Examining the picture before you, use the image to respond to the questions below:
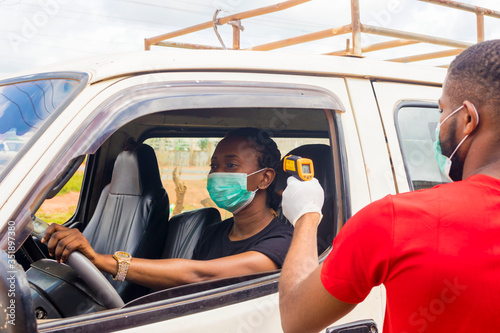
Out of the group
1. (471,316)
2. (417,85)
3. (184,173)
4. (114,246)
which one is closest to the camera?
(471,316)

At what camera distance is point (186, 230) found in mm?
2787

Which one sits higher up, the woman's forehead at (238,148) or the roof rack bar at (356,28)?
the roof rack bar at (356,28)

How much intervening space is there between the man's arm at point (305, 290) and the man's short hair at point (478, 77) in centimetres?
56

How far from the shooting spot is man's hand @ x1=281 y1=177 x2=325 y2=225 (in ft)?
5.38

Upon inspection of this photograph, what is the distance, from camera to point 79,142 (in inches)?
53.8

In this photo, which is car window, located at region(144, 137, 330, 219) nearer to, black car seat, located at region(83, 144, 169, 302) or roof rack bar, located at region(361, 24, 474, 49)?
black car seat, located at region(83, 144, 169, 302)

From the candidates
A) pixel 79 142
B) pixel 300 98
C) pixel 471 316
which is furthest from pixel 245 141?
pixel 471 316

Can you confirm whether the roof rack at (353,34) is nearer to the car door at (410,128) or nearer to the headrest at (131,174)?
the car door at (410,128)

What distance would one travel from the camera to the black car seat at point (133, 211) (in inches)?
105

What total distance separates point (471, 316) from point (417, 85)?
1.34 meters

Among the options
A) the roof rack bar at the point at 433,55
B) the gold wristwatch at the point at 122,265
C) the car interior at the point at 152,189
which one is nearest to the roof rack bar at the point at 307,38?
the car interior at the point at 152,189

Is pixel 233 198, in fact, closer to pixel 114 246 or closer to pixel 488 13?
pixel 114 246

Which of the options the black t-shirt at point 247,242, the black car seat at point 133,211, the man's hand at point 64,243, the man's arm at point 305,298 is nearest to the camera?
the man's arm at point 305,298

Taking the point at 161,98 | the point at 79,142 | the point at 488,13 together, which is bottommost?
the point at 79,142
